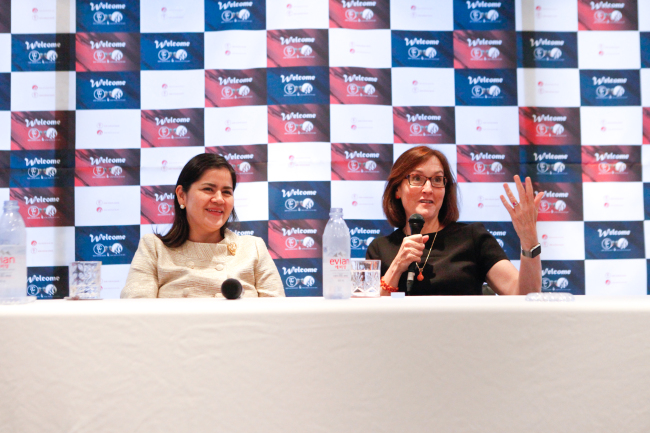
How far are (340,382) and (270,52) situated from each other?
2.38m

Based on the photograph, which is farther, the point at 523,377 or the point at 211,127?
the point at 211,127

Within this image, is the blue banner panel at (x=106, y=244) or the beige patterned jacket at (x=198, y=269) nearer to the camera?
the beige patterned jacket at (x=198, y=269)

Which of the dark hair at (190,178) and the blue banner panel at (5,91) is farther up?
the blue banner panel at (5,91)

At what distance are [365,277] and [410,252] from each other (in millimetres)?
497

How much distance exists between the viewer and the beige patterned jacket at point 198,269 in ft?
6.02

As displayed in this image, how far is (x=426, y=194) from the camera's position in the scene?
1.98 metres

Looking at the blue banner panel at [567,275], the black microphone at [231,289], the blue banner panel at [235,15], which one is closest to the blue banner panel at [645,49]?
the blue banner panel at [567,275]

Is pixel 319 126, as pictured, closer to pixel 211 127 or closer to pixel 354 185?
pixel 354 185

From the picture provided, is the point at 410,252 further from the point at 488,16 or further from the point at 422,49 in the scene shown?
the point at 488,16

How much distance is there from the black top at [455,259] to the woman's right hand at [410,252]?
0.36 feet

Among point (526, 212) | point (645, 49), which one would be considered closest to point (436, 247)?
point (526, 212)

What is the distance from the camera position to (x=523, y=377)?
99 centimetres

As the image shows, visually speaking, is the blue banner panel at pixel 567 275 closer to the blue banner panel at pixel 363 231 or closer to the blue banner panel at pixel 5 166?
the blue banner panel at pixel 363 231

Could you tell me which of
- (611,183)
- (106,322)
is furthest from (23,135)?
(611,183)
